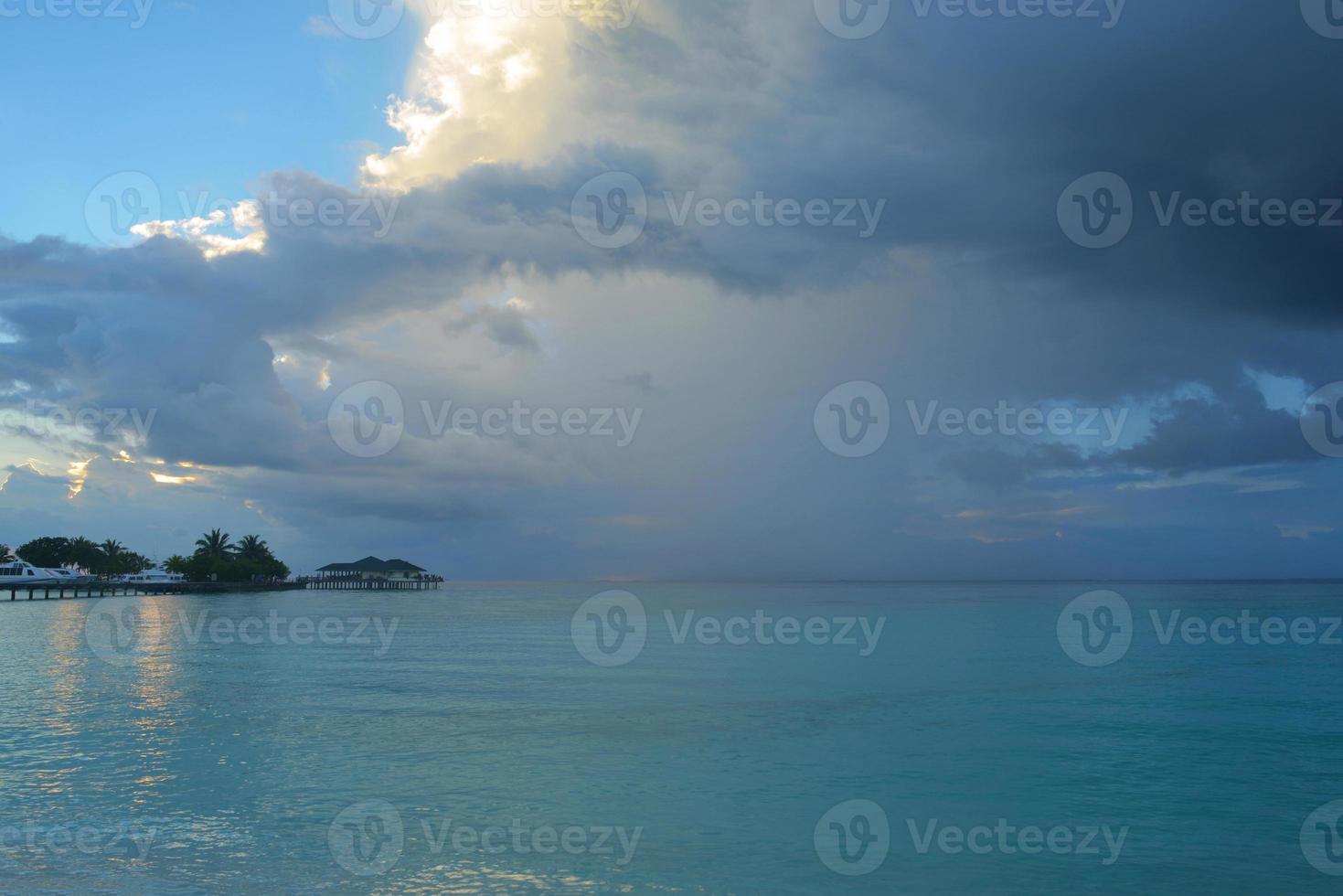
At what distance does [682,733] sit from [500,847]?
443 inches

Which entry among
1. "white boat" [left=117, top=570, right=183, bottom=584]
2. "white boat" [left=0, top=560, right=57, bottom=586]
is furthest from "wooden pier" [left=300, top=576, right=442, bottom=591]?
"white boat" [left=0, top=560, right=57, bottom=586]

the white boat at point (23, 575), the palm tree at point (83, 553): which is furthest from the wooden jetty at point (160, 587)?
the palm tree at point (83, 553)

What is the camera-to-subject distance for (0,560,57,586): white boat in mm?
119375

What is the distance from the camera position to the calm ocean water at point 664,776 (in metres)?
14.3

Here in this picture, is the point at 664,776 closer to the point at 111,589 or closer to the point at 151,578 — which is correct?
the point at 111,589

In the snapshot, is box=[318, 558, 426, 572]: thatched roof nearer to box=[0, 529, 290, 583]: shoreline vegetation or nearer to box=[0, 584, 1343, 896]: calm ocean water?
box=[0, 529, 290, 583]: shoreline vegetation

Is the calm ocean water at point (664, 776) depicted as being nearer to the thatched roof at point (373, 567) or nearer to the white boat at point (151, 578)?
the white boat at point (151, 578)

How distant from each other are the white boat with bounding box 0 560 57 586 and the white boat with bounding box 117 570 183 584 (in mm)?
19748

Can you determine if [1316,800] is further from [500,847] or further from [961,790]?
[500,847]

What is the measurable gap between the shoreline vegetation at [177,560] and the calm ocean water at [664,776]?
131 m

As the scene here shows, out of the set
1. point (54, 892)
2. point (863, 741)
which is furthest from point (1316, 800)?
point (54, 892)

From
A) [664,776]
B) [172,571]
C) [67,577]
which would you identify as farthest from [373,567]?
[664,776]

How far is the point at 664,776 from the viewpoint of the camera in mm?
20453

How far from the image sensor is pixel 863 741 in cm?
2498
